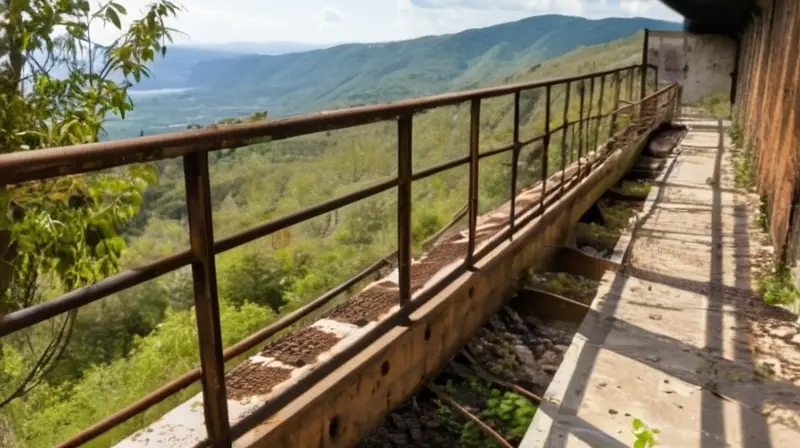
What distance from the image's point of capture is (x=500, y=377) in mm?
3293

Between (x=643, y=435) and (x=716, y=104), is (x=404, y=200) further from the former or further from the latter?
(x=716, y=104)

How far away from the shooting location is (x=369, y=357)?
2477 millimetres

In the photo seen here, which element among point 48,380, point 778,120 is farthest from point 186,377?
point 48,380

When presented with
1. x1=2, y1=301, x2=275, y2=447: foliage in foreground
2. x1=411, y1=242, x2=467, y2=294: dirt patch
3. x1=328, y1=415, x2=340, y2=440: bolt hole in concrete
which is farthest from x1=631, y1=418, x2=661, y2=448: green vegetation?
x1=2, y1=301, x2=275, y2=447: foliage in foreground

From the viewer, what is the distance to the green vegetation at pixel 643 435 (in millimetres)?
2342

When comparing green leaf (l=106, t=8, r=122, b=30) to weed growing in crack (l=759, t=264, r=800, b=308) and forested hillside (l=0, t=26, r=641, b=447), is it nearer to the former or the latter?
forested hillside (l=0, t=26, r=641, b=447)

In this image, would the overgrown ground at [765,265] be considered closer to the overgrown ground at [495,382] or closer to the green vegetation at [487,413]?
the overgrown ground at [495,382]

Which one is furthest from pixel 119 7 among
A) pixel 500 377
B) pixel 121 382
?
pixel 121 382

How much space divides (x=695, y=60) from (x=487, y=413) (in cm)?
2249

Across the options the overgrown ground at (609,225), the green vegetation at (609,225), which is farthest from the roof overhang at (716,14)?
the green vegetation at (609,225)

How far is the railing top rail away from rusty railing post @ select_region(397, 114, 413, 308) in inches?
3.9

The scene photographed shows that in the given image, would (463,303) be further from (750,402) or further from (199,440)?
(199,440)

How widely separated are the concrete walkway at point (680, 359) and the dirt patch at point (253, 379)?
1026 millimetres

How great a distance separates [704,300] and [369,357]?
276cm
